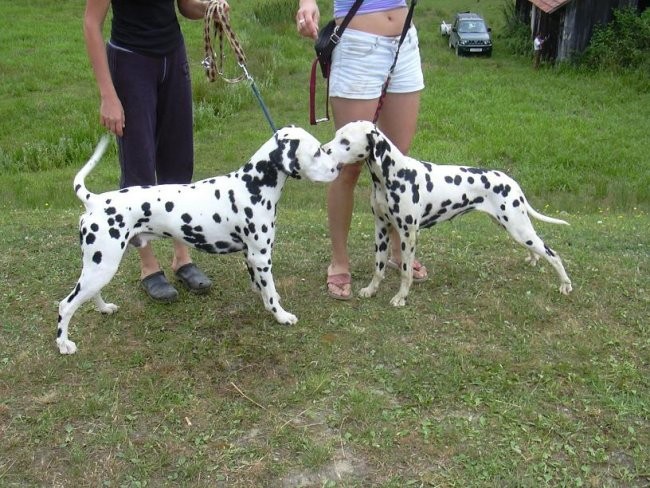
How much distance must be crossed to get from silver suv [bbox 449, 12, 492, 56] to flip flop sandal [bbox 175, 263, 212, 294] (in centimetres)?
1469

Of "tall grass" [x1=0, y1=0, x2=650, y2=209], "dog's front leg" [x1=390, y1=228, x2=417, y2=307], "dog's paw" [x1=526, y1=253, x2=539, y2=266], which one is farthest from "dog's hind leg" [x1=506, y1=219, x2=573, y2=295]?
"tall grass" [x1=0, y1=0, x2=650, y2=209]

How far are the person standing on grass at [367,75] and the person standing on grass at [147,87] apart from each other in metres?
0.80

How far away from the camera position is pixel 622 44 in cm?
1548

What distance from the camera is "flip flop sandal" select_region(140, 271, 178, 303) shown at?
16.5 feet

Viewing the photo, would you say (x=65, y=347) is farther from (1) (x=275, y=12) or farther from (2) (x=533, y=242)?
(1) (x=275, y=12)

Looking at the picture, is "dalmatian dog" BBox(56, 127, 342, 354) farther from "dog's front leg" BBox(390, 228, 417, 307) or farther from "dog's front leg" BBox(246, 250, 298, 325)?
"dog's front leg" BBox(390, 228, 417, 307)

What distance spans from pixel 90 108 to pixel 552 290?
1101 cm

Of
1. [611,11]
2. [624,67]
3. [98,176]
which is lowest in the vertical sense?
[98,176]

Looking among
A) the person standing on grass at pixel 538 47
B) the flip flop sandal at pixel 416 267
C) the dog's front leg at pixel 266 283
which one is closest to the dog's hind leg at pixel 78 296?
the dog's front leg at pixel 266 283

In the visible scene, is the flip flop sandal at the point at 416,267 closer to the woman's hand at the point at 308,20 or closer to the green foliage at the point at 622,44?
the woman's hand at the point at 308,20

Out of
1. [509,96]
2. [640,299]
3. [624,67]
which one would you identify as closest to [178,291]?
[640,299]

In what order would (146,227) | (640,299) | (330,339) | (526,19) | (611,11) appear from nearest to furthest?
(146,227)
(330,339)
(640,299)
(611,11)
(526,19)

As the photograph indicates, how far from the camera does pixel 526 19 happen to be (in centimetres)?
2014

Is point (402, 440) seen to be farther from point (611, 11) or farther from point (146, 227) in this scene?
point (611, 11)
